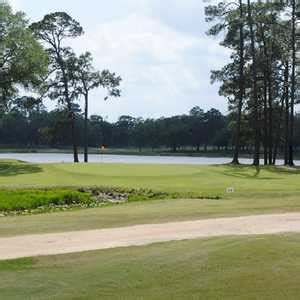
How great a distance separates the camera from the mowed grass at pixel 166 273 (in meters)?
8.38

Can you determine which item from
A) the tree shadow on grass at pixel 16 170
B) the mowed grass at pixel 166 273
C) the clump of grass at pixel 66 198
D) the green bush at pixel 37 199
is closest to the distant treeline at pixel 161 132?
the tree shadow on grass at pixel 16 170

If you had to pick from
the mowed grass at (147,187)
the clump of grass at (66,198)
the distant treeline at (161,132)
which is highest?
the distant treeline at (161,132)

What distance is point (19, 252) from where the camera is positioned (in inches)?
456

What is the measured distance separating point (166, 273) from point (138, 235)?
4.34 m

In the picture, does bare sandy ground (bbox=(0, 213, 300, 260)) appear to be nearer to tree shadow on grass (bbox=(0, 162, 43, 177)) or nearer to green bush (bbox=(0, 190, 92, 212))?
green bush (bbox=(0, 190, 92, 212))

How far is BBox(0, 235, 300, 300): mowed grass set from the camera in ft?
27.5

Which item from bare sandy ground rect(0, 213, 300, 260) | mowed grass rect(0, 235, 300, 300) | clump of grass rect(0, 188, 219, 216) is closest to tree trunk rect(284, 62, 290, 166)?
clump of grass rect(0, 188, 219, 216)

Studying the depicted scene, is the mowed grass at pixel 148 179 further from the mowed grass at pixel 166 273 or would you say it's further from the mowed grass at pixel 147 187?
the mowed grass at pixel 166 273

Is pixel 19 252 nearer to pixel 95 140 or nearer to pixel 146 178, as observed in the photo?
pixel 146 178

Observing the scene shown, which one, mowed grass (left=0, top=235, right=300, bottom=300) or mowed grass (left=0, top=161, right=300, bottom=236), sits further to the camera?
mowed grass (left=0, top=161, right=300, bottom=236)

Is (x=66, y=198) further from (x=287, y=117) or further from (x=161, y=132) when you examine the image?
(x=161, y=132)

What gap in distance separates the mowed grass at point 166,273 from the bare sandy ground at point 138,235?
2.87 ft

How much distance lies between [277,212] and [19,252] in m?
8.83

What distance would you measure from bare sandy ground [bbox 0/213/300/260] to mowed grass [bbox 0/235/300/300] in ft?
2.87
